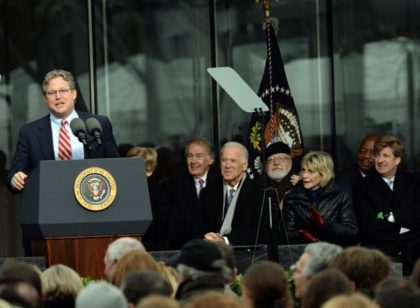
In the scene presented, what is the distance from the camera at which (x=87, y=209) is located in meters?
11.1

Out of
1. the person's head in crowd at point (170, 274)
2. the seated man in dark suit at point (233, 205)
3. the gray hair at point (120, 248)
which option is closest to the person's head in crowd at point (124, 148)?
the seated man in dark suit at point (233, 205)

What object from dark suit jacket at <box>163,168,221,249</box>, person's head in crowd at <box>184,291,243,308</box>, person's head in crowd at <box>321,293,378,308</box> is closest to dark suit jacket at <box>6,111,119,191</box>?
dark suit jacket at <box>163,168,221,249</box>

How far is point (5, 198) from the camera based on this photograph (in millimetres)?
16562

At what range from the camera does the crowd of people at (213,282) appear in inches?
299

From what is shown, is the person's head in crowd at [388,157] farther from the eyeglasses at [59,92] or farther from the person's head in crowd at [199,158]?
the eyeglasses at [59,92]

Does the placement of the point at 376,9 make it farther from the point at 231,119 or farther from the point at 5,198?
the point at 5,198

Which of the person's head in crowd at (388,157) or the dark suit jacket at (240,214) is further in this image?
the person's head in crowd at (388,157)

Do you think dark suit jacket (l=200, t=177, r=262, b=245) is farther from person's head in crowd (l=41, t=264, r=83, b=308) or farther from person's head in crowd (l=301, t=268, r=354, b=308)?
person's head in crowd (l=301, t=268, r=354, b=308)

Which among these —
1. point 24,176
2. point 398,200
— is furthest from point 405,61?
point 24,176

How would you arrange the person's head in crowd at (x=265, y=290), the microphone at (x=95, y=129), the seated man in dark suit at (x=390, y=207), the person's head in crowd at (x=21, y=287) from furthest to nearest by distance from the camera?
1. the seated man in dark suit at (x=390, y=207)
2. the microphone at (x=95, y=129)
3. the person's head in crowd at (x=265, y=290)
4. the person's head in crowd at (x=21, y=287)

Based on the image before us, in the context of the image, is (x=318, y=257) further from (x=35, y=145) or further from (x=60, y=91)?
(x=35, y=145)

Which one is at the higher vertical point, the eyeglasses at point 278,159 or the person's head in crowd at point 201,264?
the eyeglasses at point 278,159

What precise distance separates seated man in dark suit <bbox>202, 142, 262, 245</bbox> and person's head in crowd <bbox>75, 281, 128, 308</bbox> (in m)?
5.29

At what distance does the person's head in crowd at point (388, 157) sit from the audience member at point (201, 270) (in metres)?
5.34
